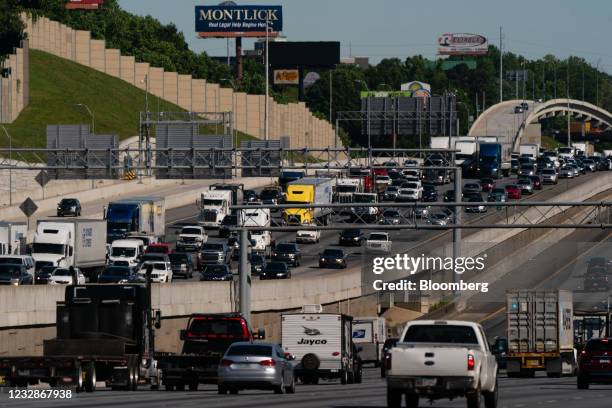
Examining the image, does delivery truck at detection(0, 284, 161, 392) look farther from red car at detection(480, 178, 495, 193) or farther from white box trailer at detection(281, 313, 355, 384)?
red car at detection(480, 178, 495, 193)

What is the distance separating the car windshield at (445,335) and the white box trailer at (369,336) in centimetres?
4087

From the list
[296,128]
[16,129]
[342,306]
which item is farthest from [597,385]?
[296,128]

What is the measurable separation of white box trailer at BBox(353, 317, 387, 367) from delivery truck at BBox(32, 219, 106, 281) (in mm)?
16554

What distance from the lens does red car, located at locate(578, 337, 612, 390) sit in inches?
1855

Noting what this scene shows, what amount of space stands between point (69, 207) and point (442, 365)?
82.7 meters

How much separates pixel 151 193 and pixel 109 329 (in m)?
89.7

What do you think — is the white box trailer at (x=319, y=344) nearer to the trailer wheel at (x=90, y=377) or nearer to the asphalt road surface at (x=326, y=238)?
the trailer wheel at (x=90, y=377)

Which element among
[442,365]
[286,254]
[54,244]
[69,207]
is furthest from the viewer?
[69,207]

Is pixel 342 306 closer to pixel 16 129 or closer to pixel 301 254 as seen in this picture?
pixel 301 254

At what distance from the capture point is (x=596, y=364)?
4741 centimetres

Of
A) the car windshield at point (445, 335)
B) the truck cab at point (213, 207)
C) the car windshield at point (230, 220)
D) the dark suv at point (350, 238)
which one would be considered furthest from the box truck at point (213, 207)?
the car windshield at point (445, 335)

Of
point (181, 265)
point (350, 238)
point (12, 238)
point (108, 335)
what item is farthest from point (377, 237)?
point (108, 335)

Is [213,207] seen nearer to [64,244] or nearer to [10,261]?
[64,244]

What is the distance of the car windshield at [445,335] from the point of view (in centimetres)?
3203
